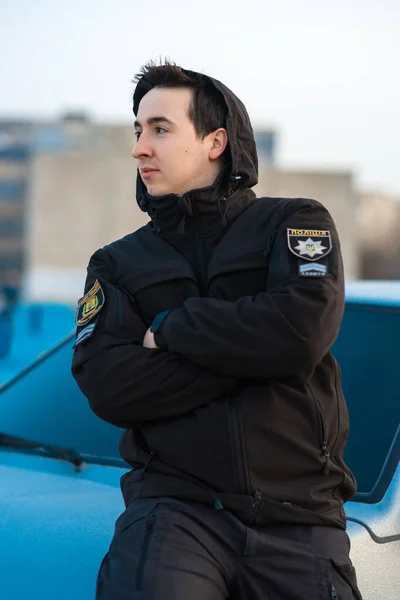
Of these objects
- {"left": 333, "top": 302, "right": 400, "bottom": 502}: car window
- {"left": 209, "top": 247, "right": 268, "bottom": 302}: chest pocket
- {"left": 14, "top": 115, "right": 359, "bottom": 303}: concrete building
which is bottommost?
{"left": 14, "top": 115, "right": 359, "bottom": 303}: concrete building

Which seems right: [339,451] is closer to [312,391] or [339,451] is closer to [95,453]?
[312,391]

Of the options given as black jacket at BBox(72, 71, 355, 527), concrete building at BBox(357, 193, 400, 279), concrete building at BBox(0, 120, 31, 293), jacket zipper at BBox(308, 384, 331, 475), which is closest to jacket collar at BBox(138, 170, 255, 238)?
black jacket at BBox(72, 71, 355, 527)

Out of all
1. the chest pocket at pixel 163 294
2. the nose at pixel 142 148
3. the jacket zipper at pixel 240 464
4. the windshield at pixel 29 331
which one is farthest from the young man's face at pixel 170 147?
the windshield at pixel 29 331

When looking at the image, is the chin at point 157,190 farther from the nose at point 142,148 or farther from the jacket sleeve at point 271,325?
the jacket sleeve at point 271,325

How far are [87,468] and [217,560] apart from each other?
3.13 ft

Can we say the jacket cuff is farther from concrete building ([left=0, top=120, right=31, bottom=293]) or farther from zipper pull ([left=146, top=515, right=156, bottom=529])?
concrete building ([left=0, top=120, right=31, bottom=293])

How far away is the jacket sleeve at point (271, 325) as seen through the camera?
181 centimetres

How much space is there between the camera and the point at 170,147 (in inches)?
82.1

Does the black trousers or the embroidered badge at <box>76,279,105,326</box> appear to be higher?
the embroidered badge at <box>76,279,105,326</box>

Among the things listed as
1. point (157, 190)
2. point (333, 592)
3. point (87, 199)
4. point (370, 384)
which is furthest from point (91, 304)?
point (87, 199)

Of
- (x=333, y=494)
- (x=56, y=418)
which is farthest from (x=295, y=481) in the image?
(x=56, y=418)

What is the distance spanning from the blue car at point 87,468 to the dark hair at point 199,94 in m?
0.90

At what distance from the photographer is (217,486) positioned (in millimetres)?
1777

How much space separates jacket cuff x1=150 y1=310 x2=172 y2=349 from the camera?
6.31ft
